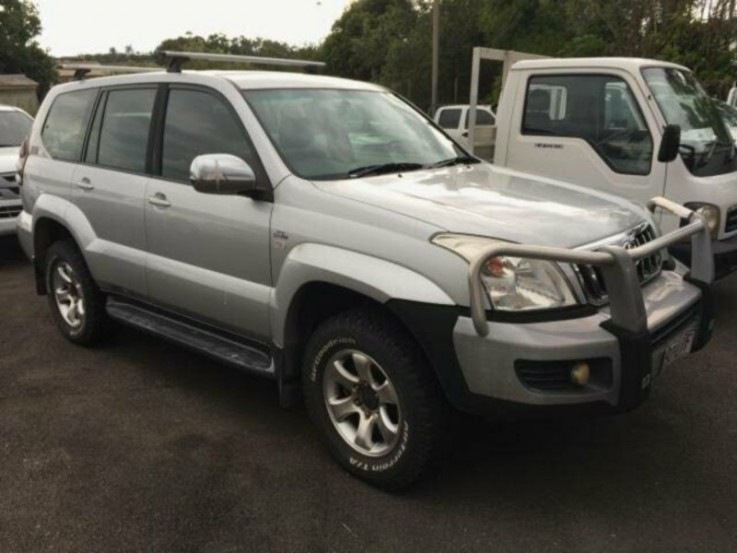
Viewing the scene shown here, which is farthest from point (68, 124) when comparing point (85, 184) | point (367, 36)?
point (367, 36)

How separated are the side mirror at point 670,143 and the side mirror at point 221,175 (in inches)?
122

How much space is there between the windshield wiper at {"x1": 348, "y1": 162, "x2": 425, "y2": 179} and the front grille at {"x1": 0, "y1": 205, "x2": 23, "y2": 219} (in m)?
5.43

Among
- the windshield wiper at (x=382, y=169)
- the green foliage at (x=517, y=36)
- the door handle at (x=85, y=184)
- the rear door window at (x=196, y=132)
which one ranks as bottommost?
the door handle at (x=85, y=184)

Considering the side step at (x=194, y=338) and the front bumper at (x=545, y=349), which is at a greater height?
the front bumper at (x=545, y=349)

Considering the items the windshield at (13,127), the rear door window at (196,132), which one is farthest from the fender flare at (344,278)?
the windshield at (13,127)

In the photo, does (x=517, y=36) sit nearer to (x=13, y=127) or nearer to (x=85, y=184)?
(x=13, y=127)

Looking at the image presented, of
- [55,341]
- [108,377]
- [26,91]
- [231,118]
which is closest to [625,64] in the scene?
[231,118]

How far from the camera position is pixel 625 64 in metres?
5.52

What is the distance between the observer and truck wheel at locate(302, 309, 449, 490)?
9.57 feet

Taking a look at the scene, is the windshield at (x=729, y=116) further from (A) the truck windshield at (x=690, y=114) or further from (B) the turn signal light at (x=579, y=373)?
(B) the turn signal light at (x=579, y=373)

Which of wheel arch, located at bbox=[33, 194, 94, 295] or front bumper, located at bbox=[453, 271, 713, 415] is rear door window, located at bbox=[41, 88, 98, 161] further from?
front bumper, located at bbox=[453, 271, 713, 415]

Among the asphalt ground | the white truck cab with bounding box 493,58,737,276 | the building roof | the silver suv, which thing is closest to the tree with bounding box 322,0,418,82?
the building roof

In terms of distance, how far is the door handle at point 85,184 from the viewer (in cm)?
456

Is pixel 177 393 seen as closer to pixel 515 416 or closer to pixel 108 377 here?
pixel 108 377
